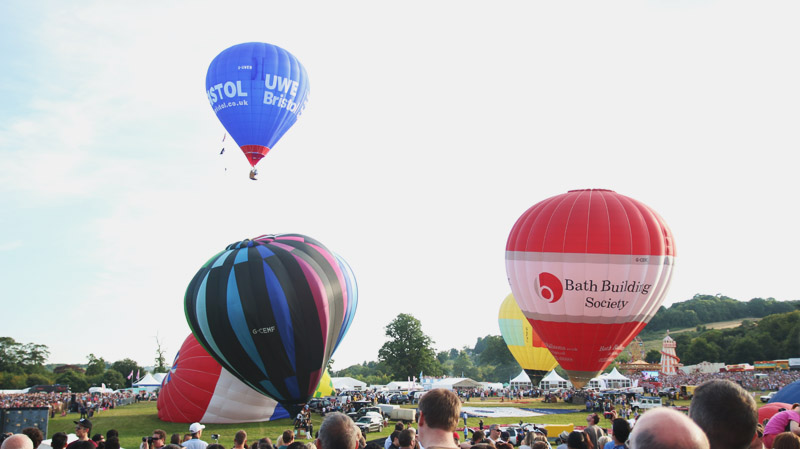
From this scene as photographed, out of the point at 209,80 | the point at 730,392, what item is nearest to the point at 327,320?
the point at 209,80

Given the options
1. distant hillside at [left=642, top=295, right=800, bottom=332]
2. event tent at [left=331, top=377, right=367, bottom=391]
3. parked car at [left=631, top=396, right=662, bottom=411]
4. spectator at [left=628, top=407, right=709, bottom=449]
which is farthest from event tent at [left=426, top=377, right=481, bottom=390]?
distant hillside at [left=642, top=295, right=800, bottom=332]

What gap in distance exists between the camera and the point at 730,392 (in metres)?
2.42

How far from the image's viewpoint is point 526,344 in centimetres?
3931

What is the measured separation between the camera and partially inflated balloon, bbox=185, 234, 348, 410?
53.7 ft

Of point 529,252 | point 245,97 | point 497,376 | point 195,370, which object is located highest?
point 245,97

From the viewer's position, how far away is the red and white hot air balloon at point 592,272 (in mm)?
18219

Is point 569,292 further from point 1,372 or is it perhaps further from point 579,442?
point 1,372

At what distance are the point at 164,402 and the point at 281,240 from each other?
873 cm

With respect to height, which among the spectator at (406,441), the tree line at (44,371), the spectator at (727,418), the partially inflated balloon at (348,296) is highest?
the partially inflated balloon at (348,296)

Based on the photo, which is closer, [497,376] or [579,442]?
[579,442]

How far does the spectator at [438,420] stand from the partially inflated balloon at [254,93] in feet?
63.8

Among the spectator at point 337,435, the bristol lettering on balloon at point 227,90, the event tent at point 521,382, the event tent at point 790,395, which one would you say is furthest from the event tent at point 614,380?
the spectator at point 337,435

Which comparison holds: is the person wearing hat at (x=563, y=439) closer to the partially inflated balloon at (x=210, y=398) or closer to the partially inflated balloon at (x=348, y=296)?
the partially inflated balloon at (x=348, y=296)

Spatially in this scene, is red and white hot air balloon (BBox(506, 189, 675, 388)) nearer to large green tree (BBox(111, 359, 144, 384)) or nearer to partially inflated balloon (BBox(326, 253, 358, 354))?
partially inflated balloon (BBox(326, 253, 358, 354))
